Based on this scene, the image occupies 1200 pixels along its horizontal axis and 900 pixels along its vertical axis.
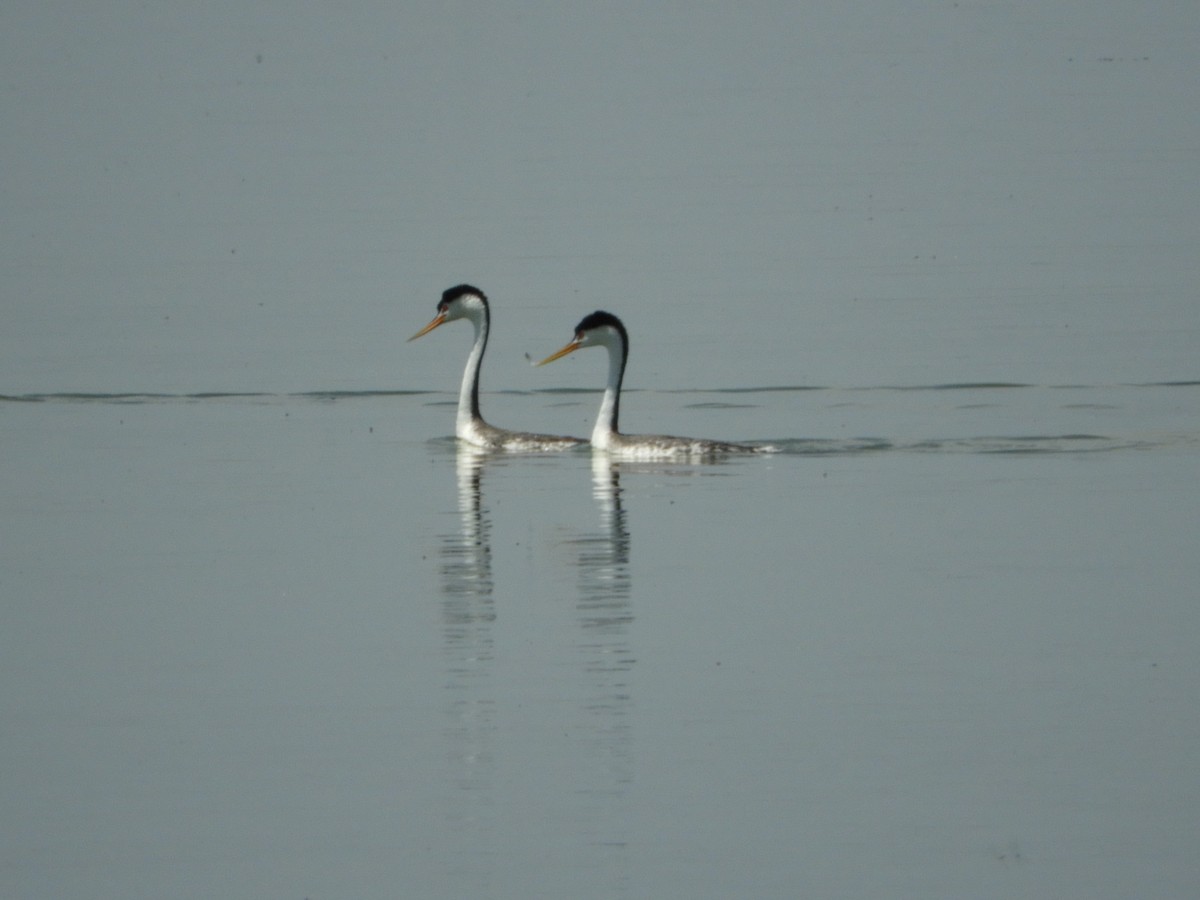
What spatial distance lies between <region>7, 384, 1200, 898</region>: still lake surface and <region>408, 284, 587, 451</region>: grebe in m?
1.67

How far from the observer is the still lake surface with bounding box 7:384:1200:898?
9.03 meters

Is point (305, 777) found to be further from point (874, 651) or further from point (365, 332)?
point (365, 332)

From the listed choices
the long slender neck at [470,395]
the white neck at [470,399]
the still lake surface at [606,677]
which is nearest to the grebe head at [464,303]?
the long slender neck at [470,395]

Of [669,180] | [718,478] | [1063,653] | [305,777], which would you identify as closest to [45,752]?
[305,777]

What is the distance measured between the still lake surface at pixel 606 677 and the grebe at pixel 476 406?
1.67 meters

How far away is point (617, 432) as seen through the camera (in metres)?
20.4

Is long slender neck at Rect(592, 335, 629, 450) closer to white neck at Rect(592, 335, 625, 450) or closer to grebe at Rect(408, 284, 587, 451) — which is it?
white neck at Rect(592, 335, 625, 450)

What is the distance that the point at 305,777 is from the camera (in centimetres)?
998

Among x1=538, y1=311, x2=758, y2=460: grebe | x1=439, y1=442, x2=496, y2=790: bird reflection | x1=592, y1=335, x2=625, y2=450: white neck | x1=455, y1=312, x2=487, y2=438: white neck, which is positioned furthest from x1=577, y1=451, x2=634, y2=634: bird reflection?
x1=455, y1=312, x2=487, y2=438: white neck

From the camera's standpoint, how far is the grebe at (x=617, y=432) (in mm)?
19484

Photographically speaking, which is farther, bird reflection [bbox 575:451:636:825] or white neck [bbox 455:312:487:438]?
white neck [bbox 455:312:487:438]

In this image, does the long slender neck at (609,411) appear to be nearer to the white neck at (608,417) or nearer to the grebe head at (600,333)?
the white neck at (608,417)

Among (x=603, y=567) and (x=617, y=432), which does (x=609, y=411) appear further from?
(x=603, y=567)

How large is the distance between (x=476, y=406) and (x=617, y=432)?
176 centimetres
